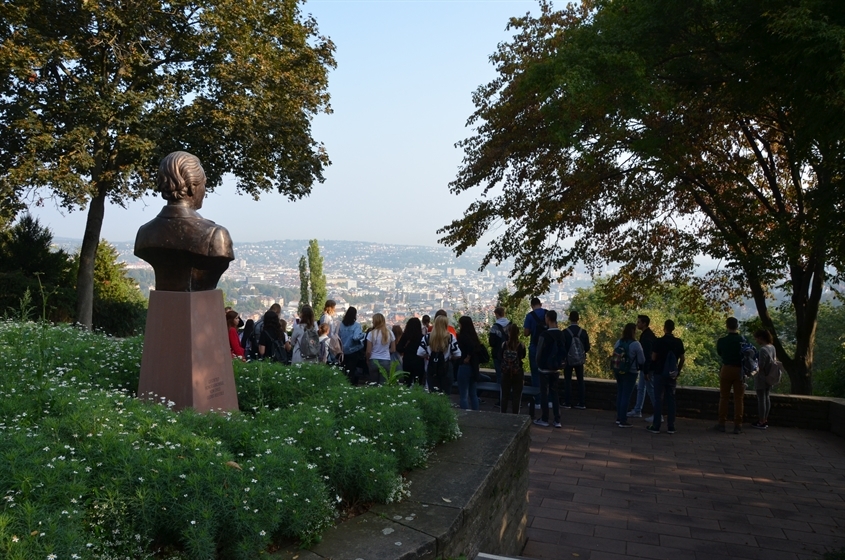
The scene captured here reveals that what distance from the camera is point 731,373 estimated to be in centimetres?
1025

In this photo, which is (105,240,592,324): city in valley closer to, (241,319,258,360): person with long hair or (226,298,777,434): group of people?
(226,298,777,434): group of people

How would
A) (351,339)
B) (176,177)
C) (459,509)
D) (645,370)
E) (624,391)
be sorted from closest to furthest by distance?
1. (459,509)
2. (176,177)
3. (645,370)
4. (624,391)
5. (351,339)

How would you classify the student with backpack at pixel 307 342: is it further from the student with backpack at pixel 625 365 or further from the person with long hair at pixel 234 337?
the student with backpack at pixel 625 365

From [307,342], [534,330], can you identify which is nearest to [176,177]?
[307,342]

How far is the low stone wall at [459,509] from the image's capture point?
371cm

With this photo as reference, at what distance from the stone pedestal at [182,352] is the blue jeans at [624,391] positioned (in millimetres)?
6932

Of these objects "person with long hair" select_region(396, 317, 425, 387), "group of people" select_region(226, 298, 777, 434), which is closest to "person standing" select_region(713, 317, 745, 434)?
"group of people" select_region(226, 298, 777, 434)

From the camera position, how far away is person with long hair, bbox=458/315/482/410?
33.9 ft

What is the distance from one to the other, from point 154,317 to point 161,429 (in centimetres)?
157

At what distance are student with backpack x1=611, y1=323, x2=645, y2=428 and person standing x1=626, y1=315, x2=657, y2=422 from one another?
18 centimetres

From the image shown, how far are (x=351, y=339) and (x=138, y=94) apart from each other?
29.3ft

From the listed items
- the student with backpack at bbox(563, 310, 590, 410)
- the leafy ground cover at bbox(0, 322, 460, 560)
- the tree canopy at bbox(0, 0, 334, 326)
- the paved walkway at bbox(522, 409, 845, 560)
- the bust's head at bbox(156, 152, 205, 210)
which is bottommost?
the paved walkway at bbox(522, 409, 845, 560)

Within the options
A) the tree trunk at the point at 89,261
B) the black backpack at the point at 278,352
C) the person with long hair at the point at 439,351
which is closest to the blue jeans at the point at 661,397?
the person with long hair at the point at 439,351

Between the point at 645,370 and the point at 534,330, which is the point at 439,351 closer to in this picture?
the point at 534,330
